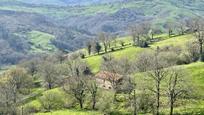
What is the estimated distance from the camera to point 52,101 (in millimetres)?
134250

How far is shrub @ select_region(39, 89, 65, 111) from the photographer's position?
131 meters

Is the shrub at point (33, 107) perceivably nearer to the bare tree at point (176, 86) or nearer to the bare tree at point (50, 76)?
the bare tree at point (50, 76)

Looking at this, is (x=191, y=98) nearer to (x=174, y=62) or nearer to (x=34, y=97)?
(x=174, y=62)

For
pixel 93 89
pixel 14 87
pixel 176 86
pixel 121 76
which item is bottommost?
pixel 14 87

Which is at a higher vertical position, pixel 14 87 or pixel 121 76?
pixel 121 76

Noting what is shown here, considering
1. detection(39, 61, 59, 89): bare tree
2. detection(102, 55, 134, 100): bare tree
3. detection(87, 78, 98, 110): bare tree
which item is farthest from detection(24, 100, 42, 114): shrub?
detection(39, 61, 59, 89): bare tree

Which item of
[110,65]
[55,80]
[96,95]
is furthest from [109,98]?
[55,80]

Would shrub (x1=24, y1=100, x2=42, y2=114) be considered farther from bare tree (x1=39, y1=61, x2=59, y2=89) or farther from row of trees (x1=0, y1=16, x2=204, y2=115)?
bare tree (x1=39, y1=61, x2=59, y2=89)

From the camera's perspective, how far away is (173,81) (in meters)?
111

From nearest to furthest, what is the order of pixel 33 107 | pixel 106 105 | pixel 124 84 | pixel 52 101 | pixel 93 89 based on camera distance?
pixel 106 105, pixel 124 84, pixel 93 89, pixel 33 107, pixel 52 101

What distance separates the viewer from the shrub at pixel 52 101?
13112 centimetres

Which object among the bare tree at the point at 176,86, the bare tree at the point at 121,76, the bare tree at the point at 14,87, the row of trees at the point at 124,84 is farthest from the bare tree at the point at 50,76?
the bare tree at the point at 176,86

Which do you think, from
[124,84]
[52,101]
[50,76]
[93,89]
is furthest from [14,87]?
[124,84]

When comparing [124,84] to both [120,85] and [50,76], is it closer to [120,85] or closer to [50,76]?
[120,85]
